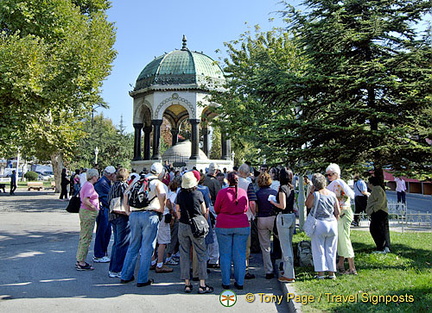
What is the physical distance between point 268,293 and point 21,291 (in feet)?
12.8

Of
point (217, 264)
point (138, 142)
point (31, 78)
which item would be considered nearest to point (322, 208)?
point (217, 264)

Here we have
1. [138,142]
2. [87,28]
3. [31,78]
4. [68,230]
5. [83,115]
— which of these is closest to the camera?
[68,230]

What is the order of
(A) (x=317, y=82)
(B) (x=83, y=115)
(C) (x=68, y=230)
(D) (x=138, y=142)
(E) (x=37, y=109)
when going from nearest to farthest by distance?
1. (A) (x=317, y=82)
2. (C) (x=68, y=230)
3. (E) (x=37, y=109)
4. (B) (x=83, y=115)
5. (D) (x=138, y=142)

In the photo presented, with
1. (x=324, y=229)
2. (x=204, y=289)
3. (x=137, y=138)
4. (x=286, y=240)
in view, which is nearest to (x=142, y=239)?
(x=204, y=289)

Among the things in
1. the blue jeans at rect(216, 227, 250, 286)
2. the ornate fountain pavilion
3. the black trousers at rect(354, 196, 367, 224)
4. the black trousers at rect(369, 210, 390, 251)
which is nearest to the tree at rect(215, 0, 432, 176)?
the black trousers at rect(369, 210, 390, 251)

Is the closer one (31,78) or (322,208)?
(322,208)

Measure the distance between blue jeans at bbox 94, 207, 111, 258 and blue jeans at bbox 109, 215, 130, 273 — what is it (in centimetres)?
119

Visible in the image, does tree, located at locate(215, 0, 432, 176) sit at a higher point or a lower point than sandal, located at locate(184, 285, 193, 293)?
higher

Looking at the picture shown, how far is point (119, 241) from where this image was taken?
6.93 meters

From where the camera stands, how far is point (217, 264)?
25.8 ft

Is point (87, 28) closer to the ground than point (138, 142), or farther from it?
farther from it

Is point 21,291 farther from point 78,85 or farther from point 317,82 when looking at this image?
point 78,85

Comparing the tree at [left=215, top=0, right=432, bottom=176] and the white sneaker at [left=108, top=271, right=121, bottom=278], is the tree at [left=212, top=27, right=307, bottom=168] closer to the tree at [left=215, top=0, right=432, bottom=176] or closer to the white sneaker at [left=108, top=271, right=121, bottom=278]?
the tree at [left=215, top=0, right=432, bottom=176]

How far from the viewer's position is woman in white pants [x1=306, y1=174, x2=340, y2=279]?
20.3 feet
